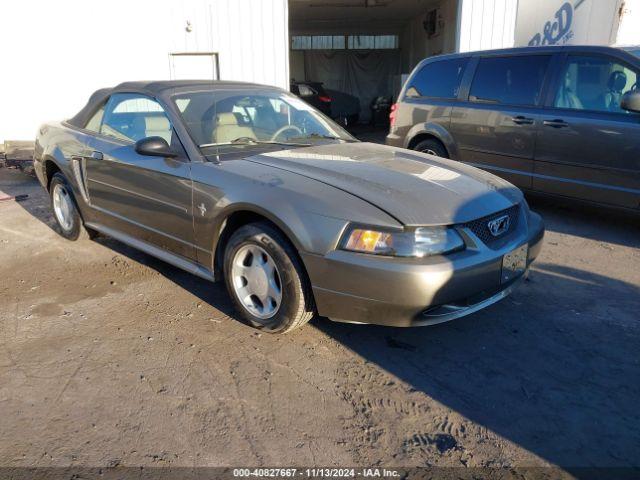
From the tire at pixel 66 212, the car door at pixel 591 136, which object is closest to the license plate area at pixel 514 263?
the car door at pixel 591 136

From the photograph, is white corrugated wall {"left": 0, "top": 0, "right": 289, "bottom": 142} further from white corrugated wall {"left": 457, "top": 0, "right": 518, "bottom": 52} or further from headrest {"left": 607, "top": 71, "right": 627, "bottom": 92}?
headrest {"left": 607, "top": 71, "right": 627, "bottom": 92}

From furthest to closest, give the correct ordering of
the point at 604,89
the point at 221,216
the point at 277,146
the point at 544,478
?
the point at 604,89, the point at 277,146, the point at 221,216, the point at 544,478

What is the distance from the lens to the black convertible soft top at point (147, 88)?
403 cm

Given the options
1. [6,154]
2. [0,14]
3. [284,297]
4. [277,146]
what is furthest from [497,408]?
[0,14]

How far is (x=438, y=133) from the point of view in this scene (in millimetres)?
6473

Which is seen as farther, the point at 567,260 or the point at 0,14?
the point at 0,14

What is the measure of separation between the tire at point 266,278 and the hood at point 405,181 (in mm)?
459

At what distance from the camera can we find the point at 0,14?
1046cm

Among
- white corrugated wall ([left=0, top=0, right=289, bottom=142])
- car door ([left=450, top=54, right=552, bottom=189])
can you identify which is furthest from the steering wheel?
white corrugated wall ([left=0, top=0, right=289, bottom=142])

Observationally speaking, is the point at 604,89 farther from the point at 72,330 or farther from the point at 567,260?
the point at 72,330

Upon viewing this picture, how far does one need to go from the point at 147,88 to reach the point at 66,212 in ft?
6.06

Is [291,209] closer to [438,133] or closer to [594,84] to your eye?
[594,84]

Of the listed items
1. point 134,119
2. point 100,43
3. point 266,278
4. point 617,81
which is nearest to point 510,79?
point 617,81

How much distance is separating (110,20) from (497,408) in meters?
10.9
